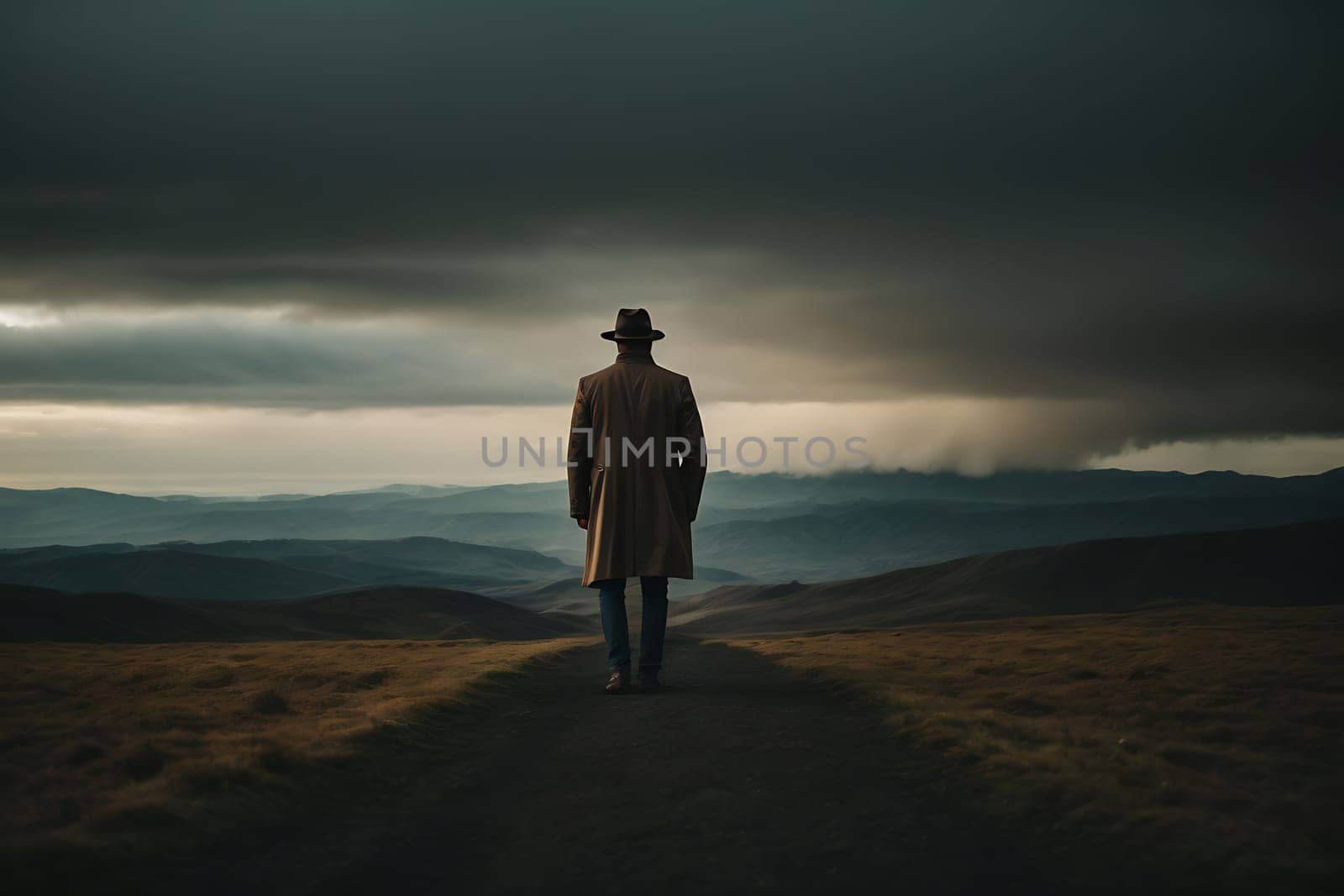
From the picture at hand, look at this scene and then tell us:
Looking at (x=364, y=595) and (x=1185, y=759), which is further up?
(x=1185, y=759)

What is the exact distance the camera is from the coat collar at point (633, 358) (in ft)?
46.4

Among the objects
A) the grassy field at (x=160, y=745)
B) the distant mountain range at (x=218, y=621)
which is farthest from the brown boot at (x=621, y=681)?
the distant mountain range at (x=218, y=621)

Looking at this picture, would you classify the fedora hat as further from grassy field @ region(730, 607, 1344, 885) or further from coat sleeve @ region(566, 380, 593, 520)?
grassy field @ region(730, 607, 1344, 885)

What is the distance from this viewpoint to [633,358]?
1419cm

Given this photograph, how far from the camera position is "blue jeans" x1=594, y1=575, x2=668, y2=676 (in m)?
13.6

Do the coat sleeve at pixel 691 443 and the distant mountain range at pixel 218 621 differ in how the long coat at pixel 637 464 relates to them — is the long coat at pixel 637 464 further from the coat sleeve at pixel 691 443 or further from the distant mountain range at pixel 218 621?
the distant mountain range at pixel 218 621

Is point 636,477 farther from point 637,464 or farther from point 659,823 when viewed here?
point 659,823

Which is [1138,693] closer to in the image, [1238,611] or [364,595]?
[1238,611]

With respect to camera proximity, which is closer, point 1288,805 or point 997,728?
point 1288,805

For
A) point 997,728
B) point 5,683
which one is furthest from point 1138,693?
point 5,683

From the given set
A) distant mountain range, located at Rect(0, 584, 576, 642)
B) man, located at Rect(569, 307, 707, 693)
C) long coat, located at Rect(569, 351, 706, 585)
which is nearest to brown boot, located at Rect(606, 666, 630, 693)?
man, located at Rect(569, 307, 707, 693)

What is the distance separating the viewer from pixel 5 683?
1803cm

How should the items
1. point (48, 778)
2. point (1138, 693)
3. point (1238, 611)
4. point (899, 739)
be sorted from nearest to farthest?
point (48, 778) → point (899, 739) → point (1138, 693) → point (1238, 611)

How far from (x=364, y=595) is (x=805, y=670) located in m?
192
